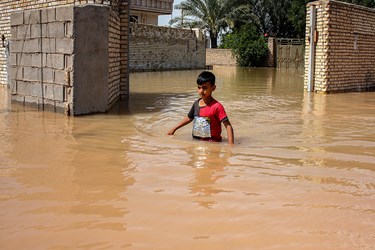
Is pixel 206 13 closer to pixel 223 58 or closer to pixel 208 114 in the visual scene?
pixel 223 58

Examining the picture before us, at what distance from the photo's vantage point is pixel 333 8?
13.1 meters

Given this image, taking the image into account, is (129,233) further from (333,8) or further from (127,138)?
(333,8)

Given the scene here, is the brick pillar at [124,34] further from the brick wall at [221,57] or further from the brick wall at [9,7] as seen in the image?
the brick wall at [221,57]

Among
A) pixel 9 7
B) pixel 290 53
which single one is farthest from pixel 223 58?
pixel 9 7

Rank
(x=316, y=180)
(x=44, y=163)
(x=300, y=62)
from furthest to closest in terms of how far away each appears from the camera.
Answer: (x=300, y=62) → (x=44, y=163) → (x=316, y=180)

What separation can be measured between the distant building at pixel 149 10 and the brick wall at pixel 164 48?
82.3 inches

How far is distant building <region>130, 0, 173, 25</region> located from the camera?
101ft

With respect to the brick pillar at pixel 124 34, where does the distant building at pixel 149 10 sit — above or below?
above

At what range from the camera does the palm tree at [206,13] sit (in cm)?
3794

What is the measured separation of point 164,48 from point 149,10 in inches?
129

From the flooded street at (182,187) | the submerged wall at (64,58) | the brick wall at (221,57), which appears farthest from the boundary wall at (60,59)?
the brick wall at (221,57)

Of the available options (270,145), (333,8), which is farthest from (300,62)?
(270,145)

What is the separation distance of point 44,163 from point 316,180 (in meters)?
2.64

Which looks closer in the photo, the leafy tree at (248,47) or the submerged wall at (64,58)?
the submerged wall at (64,58)
